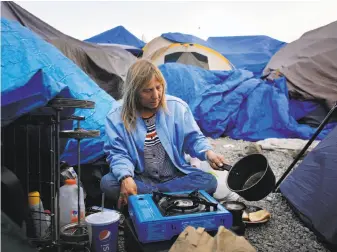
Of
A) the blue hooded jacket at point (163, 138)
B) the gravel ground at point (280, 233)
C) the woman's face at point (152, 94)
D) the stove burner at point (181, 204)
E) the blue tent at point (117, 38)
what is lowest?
the gravel ground at point (280, 233)

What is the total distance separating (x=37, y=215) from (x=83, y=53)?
3688 millimetres

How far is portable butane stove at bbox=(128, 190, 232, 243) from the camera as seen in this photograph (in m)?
1.21

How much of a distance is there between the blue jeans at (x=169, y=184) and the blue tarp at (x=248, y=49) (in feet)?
18.3

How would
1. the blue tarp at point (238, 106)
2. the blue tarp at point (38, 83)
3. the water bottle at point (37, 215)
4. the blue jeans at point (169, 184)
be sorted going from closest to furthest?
the blue tarp at point (38, 83) < the water bottle at point (37, 215) < the blue jeans at point (169, 184) < the blue tarp at point (238, 106)

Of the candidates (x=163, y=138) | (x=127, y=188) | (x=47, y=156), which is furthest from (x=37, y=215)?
(x=163, y=138)

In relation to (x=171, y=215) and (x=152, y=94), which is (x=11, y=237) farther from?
(x=152, y=94)

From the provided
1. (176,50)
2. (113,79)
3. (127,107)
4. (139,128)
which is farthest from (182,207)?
(176,50)

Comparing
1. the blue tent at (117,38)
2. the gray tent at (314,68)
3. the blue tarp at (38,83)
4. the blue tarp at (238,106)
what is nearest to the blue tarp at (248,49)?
the gray tent at (314,68)

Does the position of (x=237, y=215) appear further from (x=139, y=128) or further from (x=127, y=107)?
(x=127, y=107)

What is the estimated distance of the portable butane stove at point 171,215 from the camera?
121cm

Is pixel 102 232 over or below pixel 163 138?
below

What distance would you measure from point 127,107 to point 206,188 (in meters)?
0.66

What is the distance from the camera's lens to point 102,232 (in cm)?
133

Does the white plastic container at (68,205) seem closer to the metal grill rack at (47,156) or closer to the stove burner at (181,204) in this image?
the metal grill rack at (47,156)
